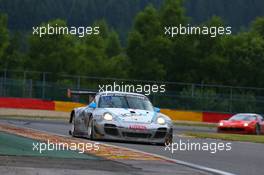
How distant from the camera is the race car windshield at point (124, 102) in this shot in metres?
19.2

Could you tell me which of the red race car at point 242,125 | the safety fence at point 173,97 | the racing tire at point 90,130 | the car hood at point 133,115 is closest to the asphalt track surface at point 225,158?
the car hood at point 133,115

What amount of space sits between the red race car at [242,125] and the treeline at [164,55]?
2693cm

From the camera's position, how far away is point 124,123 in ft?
59.1

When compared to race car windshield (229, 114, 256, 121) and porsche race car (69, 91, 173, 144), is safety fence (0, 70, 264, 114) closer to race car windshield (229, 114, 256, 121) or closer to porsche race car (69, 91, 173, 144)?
race car windshield (229, 114, 256, 121)

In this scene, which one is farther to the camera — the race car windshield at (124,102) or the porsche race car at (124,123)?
the race car windshield at (124,102)

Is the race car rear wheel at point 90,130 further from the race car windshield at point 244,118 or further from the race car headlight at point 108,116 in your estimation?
the race car windshield at point 244,118

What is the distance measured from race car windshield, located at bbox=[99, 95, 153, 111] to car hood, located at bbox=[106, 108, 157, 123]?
0.48 meters

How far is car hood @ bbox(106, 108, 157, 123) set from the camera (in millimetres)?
18125

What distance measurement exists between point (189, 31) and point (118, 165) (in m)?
52.9

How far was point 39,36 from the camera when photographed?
214ft

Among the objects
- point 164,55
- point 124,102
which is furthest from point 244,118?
point 164,55

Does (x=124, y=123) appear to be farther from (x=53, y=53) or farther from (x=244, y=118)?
(x=53, y=53)

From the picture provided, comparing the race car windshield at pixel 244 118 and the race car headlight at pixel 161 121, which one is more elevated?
the race car windshield at pixel 244 118

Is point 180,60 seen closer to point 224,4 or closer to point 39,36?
point 39,36
